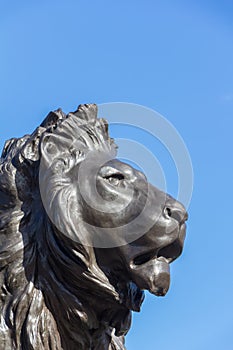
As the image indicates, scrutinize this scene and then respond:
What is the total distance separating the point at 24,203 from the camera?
3.20m

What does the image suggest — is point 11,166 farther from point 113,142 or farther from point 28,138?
point 113,142

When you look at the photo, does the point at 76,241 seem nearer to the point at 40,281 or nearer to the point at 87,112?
the point at 40,281

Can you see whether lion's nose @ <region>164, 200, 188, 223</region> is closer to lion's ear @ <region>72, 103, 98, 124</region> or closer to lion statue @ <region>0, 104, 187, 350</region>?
lion statue @ <region>0, 104, 187, 350</region>

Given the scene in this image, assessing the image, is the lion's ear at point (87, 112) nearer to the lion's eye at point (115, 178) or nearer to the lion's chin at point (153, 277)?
the lion's eye at point (115, 178)

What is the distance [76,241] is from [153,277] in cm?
31

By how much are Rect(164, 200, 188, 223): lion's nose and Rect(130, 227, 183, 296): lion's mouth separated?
0.26ft

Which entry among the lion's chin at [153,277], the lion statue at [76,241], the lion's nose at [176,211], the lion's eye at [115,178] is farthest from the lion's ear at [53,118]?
the lion's chin at [153,277]

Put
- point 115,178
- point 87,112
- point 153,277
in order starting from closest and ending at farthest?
point 153,277
point 115,178
point 87,112

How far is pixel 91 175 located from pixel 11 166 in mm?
389

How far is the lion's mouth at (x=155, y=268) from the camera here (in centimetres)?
284

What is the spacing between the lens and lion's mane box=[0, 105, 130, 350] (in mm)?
2973

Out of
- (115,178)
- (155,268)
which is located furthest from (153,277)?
(115,178)

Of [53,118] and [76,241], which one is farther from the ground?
[53,118]

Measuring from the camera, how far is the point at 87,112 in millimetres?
3338
